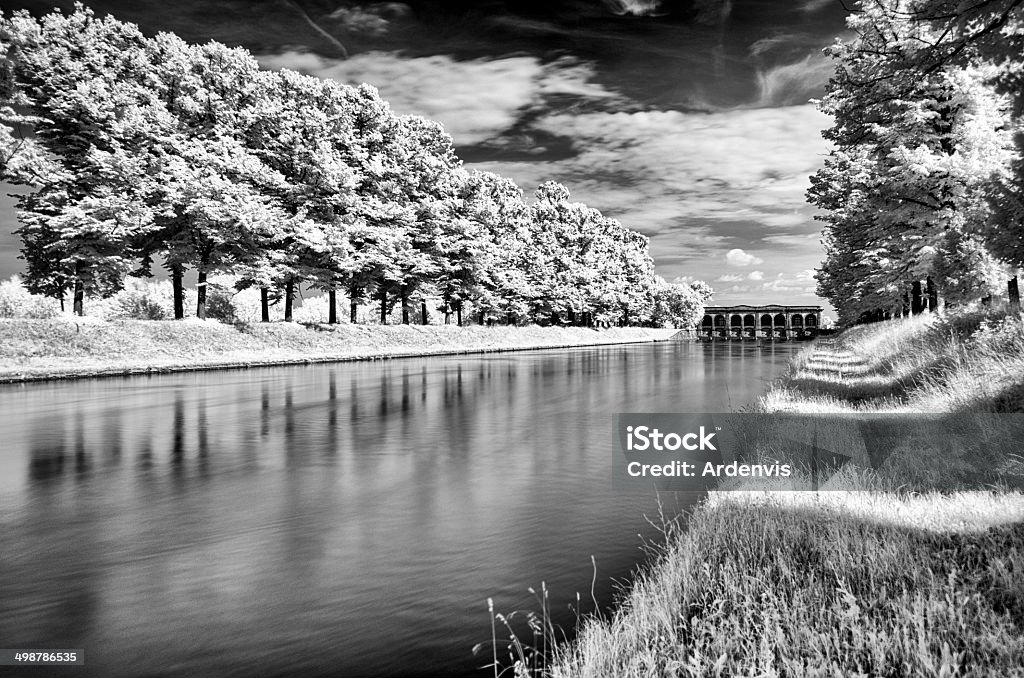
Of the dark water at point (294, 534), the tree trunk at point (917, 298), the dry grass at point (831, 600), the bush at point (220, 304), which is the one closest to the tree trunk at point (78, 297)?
the bush at point (220, 304)

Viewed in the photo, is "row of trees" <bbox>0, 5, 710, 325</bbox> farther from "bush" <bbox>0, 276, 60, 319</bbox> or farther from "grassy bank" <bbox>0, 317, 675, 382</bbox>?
"bush" <bbox>0, 276, 60, 319</bbox>

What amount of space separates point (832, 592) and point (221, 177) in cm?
4015

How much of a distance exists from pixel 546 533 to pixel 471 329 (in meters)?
52.4

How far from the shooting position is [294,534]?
25.3 feet

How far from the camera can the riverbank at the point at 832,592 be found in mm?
3977

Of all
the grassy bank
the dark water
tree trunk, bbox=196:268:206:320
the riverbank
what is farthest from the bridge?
the riverbank

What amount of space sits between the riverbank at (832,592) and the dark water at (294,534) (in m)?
0.92

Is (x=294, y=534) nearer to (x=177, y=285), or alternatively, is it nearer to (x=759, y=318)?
(x=177, y=285)

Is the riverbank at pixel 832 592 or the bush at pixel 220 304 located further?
the bush at pixel 220 304

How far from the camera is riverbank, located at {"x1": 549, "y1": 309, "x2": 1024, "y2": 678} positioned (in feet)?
13.0

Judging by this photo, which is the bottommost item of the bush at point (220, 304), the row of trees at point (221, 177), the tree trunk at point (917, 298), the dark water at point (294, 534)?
the dark water at point (294, 534)

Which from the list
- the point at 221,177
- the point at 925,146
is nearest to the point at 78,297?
the point at 221,177

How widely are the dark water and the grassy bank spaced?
10799 millimetres

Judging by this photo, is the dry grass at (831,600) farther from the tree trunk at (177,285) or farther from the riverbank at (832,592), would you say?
the tree trunk at (177,285)
